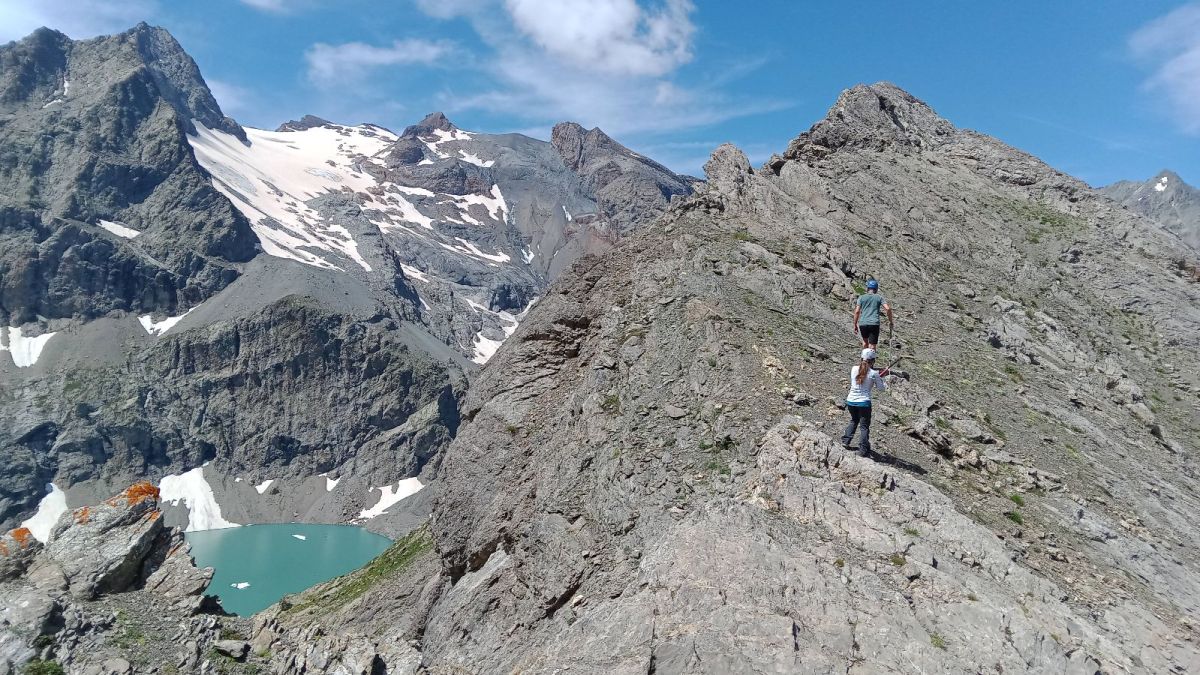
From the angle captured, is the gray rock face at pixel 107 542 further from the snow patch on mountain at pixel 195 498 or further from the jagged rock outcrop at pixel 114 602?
the snow patch on mountain at pixel 195 498

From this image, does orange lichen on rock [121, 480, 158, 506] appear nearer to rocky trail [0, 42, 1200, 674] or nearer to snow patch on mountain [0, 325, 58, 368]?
rocky trail [0, 42, 1200, 674]

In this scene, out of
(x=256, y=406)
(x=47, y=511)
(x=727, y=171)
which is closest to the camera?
(x=727, y=171)

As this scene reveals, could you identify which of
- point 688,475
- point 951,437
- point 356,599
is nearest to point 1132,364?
point 951,437

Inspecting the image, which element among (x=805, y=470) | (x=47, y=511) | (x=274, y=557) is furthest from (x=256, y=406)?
(x=805, y=470)

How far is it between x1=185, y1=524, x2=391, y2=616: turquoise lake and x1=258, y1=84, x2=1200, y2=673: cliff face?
7823 cm

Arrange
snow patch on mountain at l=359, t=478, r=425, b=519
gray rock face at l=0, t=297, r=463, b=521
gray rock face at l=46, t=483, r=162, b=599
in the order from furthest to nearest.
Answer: gray rock face at l=0, t=297, r=463, b=521, snow patch on mountain at l=359, t=478, r=425, b=519, gray rock face at l=46, t=483, r=162, b=599

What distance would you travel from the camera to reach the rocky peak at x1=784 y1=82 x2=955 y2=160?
38.6 m

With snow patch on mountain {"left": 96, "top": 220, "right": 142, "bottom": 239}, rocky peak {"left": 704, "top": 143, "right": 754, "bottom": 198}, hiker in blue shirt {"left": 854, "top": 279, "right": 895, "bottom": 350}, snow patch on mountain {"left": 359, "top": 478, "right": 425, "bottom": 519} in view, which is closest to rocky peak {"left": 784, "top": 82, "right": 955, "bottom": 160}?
rocky peak {"left": 704, "top": 143, "right": 754, "bottom": 198}

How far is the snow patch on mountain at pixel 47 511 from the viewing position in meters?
140

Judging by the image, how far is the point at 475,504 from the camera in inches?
896

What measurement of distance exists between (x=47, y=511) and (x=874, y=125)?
170834 millimetres

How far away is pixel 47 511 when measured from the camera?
475ft

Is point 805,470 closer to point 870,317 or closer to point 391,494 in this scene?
point 870,317

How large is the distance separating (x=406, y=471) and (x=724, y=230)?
502 ft
